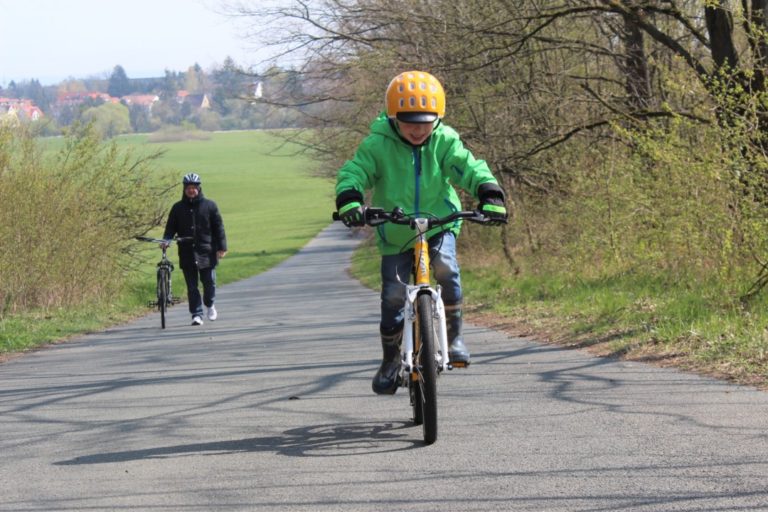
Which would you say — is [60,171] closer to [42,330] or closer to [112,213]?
[112,213]

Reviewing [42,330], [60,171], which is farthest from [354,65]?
[42,330]

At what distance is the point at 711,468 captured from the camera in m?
5.29

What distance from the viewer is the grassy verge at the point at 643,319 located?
351 inches

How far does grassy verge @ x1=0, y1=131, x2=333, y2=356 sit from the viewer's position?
18.4 metres

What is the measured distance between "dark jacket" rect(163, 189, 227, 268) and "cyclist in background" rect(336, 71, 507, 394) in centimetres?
978

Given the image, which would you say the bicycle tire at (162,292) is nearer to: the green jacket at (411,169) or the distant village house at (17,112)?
the distant village house at (17,112)

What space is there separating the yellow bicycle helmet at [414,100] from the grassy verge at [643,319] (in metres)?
2.80

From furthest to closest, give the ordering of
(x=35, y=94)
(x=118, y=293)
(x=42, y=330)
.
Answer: (x=35, y=94) < (x=118, y=293) < (x=42, y=330)

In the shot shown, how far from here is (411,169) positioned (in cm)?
679

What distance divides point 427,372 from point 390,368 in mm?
884

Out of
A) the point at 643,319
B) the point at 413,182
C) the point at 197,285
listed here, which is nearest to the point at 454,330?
the point at 413,182

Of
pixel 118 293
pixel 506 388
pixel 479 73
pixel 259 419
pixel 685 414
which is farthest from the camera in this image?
pixel 118 293

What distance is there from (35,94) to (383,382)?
198462 mm

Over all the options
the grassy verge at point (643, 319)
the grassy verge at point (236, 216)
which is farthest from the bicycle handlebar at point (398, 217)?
the grassy verge at point (236, 216)
